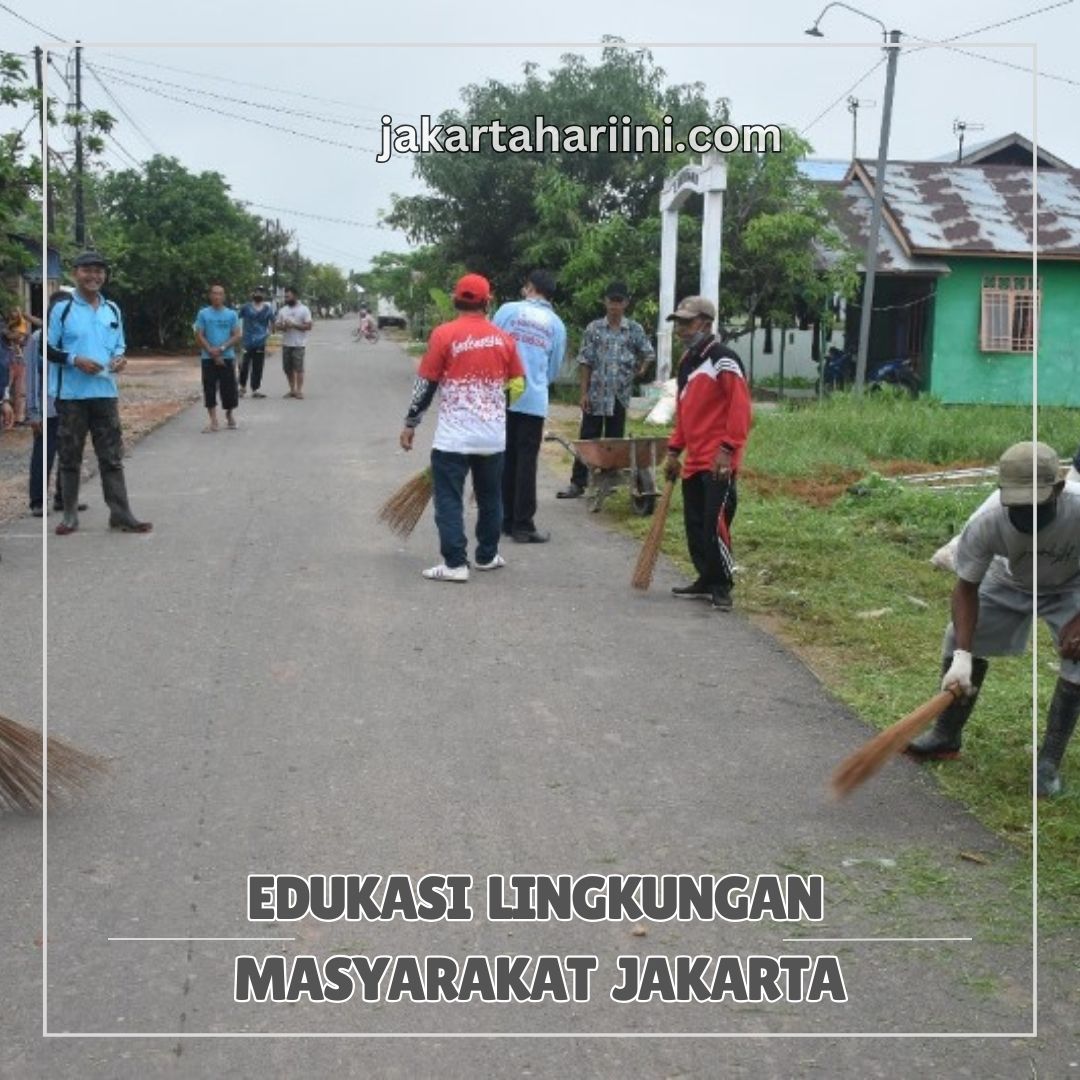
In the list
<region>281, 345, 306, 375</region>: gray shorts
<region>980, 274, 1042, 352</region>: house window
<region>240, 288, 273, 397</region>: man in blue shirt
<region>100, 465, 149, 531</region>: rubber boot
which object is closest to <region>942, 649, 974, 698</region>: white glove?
<region>100, 465, 149, 531</region>: rubber boot

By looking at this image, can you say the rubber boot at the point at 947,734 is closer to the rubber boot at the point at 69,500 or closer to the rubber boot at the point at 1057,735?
the rubber boot at the point at 1057,735

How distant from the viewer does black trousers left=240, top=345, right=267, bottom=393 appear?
22.7 meters

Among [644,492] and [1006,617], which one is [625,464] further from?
[1006,617]

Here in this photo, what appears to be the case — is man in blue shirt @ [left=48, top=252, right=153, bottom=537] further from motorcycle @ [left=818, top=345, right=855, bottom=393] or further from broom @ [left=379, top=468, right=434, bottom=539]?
motorcycle @ [left=818, top=345, right=855, bottom=393]

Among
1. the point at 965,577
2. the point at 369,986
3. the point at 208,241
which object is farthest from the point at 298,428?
the point at 208,241

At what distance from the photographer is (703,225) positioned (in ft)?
61.4

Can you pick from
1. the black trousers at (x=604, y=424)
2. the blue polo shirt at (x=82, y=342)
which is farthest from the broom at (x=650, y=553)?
the blue polo shirt at (x=82, y=342)

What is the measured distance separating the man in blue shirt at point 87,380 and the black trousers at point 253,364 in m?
12.5

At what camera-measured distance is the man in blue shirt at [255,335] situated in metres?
22.0

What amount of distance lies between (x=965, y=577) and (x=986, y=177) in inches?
932

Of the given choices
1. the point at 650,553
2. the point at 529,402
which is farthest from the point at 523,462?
the point at 650,553

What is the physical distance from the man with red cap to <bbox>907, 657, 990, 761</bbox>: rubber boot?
3.67m

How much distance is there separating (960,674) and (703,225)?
46.2 ft

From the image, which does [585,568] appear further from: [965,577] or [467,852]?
[467,852]
